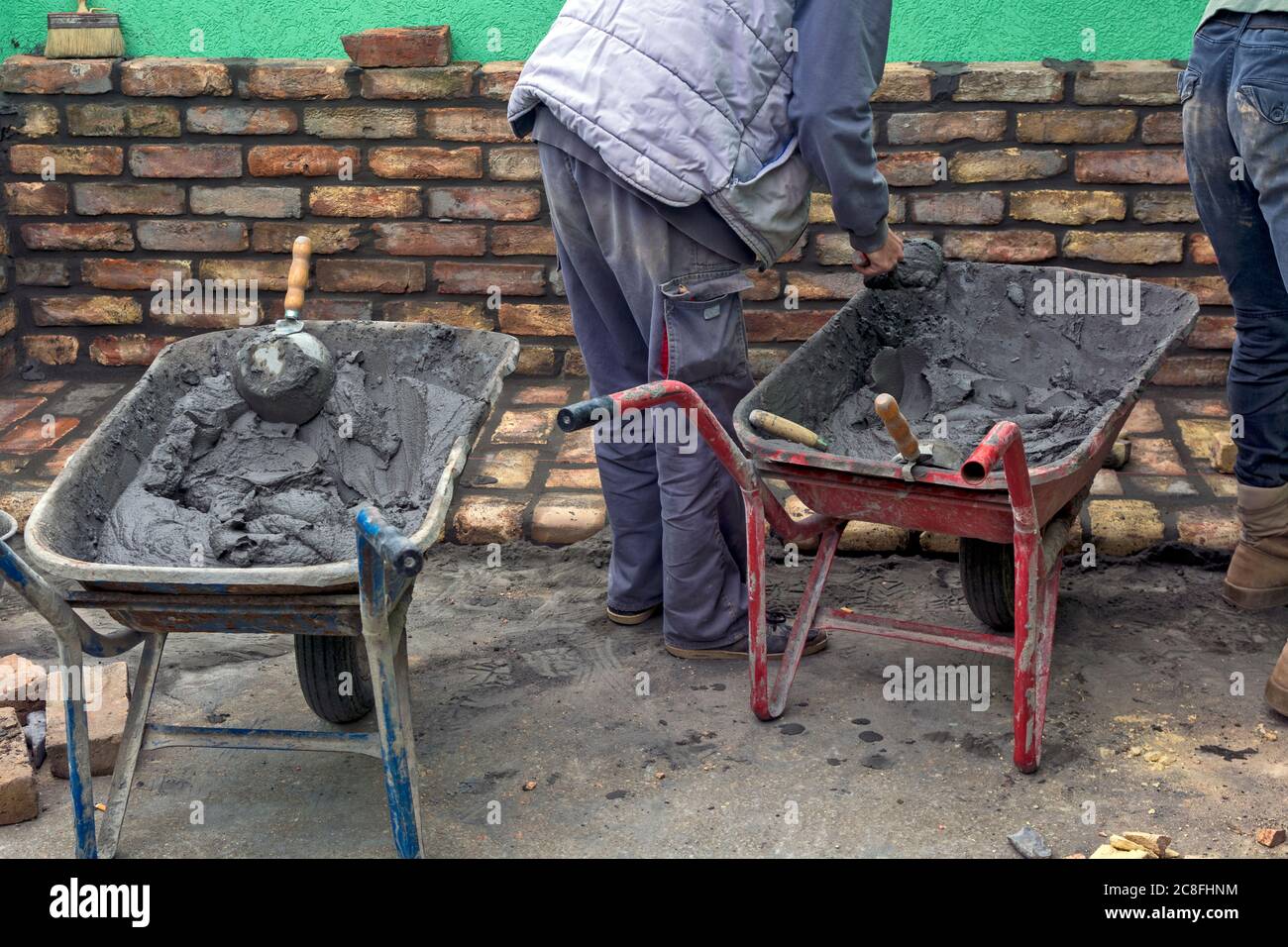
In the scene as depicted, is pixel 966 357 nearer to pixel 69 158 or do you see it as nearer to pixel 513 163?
pixel 513 163

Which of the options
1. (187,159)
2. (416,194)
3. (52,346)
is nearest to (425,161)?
(416,194)

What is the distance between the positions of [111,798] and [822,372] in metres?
1.71

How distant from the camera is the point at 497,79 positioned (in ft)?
14.9

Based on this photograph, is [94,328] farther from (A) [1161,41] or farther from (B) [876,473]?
(A) [1161,41]

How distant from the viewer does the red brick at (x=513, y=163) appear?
4.59m

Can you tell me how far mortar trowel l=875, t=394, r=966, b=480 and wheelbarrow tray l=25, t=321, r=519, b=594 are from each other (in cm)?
79

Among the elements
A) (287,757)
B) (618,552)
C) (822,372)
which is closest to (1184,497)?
(822,372)

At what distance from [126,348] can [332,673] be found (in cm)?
246

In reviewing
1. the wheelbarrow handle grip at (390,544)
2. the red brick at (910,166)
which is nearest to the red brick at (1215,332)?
the red brick at (910,166)

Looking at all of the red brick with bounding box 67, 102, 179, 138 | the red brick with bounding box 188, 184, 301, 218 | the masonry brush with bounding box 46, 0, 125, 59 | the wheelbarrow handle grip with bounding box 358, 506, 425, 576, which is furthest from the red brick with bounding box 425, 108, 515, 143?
the wheelbarrow handle grip with bounding box 358, 506, 425, 576

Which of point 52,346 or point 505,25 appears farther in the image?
point 52,346

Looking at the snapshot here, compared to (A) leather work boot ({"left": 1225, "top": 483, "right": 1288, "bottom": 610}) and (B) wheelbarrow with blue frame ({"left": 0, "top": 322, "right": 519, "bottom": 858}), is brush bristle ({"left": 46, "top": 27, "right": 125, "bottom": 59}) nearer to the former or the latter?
(B) wheelbarrow with blue frame ({"left": 0, "top": 322, "right": 519, "bottom": 858})

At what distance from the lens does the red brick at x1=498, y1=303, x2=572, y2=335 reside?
474 centimetres

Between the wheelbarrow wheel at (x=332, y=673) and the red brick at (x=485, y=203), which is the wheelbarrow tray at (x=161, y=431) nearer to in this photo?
the wheelbarrow wheel at (x=332, y=673)
